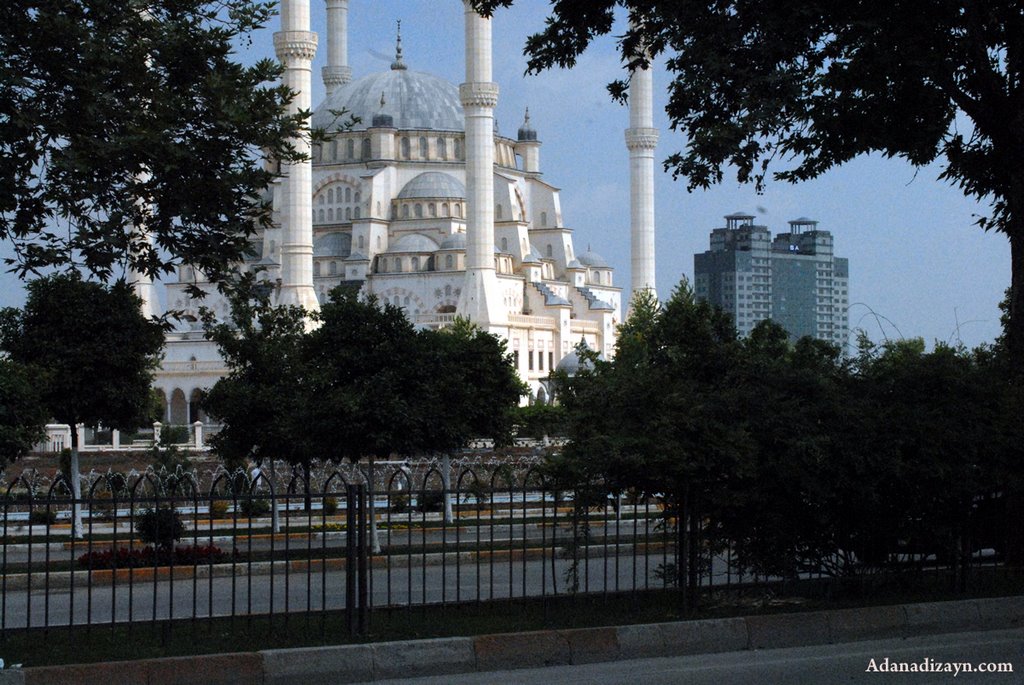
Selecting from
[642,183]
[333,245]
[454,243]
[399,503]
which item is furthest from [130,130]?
[333,245]

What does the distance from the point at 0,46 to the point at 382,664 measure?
587cm

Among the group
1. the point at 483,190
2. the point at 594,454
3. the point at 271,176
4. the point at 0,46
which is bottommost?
the point at 594,454

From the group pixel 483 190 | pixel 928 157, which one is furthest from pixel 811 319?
pixel 928 157

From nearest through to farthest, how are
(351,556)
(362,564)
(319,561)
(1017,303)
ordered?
(362,564)
(351,556)
(1017,303)
(319,561)

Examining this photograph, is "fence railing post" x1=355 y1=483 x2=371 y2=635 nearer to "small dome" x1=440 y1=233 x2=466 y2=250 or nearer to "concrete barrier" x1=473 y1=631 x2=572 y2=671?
"concrete barrier" x1=473 y1=631 x2=572 y2=671

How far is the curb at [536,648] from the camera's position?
8.55 m

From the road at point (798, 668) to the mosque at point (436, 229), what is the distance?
152 ft

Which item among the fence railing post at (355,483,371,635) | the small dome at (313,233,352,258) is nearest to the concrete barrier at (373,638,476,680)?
the fence railing post at (355,483,371,635)

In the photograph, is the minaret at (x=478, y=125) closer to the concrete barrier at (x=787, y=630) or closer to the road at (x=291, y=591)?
the road at (x=291, y=591)

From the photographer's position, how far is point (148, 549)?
15.0 m

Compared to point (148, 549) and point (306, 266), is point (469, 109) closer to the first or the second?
point (306, 266)

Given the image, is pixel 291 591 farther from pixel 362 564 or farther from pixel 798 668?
pixel 798 668

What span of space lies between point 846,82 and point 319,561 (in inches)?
281

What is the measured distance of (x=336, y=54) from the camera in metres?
86.8
